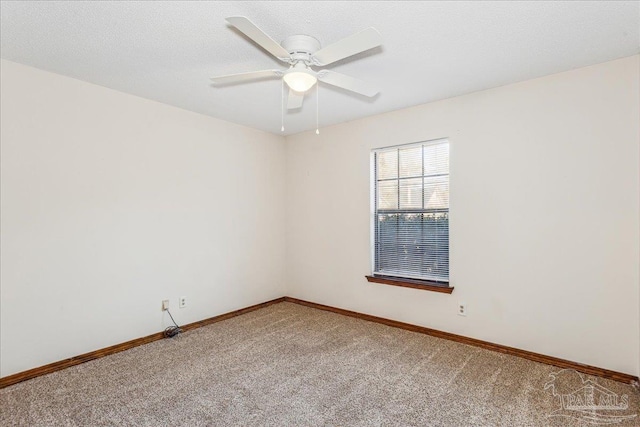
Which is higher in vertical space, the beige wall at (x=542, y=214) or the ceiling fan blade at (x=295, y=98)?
the ceiling fan blade at (x=295, y=98)

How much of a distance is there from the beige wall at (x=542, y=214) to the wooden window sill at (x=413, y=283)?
0.26 feet

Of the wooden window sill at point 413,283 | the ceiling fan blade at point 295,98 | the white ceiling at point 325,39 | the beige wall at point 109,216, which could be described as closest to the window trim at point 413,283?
the wooden window sill at point 413,283

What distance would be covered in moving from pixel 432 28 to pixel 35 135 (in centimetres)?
307

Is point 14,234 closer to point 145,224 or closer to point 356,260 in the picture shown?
point 145,224

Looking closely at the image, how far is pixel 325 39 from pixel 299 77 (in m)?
0.33

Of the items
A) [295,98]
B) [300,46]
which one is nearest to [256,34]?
[300,46]

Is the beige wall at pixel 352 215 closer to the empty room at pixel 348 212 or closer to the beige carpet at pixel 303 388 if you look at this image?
the empty room at pixel 348 212

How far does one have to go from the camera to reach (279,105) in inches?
136

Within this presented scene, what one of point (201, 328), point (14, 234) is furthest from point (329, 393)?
point (14, 234)

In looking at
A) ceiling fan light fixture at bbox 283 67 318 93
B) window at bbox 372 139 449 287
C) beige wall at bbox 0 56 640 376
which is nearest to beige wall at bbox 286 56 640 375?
beige wall at bbox 0 56 640 376

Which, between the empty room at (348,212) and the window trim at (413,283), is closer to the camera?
the empty room at (348,212)

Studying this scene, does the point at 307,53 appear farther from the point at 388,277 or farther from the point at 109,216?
the point at 388,277

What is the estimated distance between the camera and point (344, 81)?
2.29 meters

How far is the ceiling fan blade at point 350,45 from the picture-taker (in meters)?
1.66
